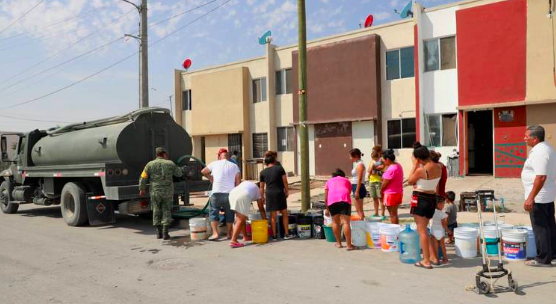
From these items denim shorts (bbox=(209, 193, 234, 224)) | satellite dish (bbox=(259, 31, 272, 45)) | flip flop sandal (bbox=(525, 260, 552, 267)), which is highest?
satellite dish (bbox=(259, 31, 272, 45))

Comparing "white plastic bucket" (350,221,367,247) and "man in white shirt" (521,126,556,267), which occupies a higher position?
"man in white shirt" (521,126,556,267)

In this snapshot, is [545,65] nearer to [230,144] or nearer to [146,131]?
[146,131]

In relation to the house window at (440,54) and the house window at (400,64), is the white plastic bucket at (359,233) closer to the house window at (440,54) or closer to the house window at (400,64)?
the house window at (440,54)

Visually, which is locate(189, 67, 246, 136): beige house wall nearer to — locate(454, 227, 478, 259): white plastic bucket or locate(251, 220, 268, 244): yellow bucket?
locate(251, 220, 268, 244): yellow bucket

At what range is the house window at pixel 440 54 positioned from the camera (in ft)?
59.1

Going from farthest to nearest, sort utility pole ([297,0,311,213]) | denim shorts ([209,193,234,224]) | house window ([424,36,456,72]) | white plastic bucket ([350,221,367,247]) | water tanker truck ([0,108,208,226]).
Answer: house window ([424,36,456,72]) → water tanker truck ([0,108,208,226]) → utility pole ([297,0,311,213]) → denim shorts ([209,193,234,224]) → white plastic bucket ([350,221,367,247])

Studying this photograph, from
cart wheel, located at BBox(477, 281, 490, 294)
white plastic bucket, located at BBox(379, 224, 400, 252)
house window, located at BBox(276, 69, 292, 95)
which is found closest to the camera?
cart wheel, located at BBox(477, 281, 490, 294)

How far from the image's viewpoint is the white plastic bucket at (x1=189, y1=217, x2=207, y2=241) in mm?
9086

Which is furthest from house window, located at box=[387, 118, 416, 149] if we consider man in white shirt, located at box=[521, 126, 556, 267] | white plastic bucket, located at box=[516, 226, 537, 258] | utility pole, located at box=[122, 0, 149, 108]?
man in white shirt, located at box=[521, 126, 556, 267]

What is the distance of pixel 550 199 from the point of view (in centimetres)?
620

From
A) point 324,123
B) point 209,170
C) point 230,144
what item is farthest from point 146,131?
point 230,144

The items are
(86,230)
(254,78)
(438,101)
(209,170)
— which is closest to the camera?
(209,170)

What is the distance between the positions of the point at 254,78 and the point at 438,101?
409 inches

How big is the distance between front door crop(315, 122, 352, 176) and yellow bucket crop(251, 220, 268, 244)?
1228 cm
